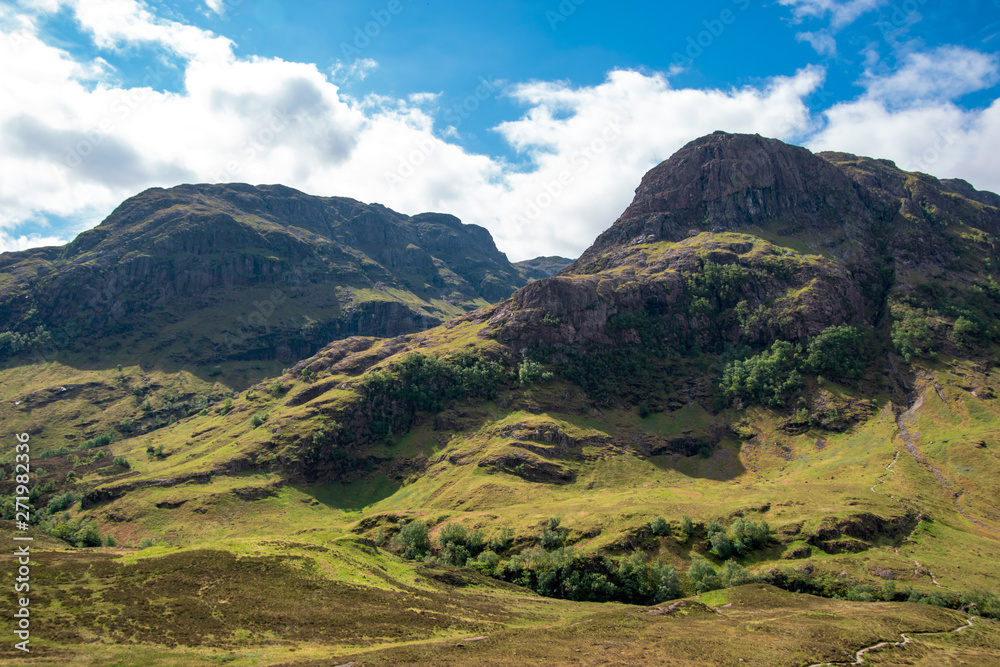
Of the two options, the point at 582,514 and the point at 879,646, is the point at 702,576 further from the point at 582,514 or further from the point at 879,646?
the point at 879,646

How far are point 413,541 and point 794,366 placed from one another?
15134cm

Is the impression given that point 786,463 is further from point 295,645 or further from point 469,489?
point 295,645

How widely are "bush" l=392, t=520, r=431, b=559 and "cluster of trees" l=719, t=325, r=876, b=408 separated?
125m

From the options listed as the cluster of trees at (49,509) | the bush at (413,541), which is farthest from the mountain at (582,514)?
the cluster of trees at (49,509)

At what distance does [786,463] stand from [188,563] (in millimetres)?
155294

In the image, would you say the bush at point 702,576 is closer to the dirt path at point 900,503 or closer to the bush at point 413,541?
the dirt path at point 900,503

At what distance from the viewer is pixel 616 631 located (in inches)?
2076

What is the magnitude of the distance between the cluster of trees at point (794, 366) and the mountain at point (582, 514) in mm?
862

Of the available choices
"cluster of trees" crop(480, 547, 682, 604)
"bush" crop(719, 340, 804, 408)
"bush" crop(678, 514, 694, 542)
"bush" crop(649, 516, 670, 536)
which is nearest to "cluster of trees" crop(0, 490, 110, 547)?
"cluster of trees" crop(480, 547, 682, 604)

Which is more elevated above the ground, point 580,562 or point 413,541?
point 580,562

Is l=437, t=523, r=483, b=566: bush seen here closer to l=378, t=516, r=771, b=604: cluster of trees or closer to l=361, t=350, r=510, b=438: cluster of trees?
l=378, t=516, r=771, b=604: cluster of trees

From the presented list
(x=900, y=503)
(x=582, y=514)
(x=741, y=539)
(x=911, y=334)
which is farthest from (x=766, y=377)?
(x=582, y=514)

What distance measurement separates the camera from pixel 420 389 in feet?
643

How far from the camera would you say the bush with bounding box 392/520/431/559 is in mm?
111562
